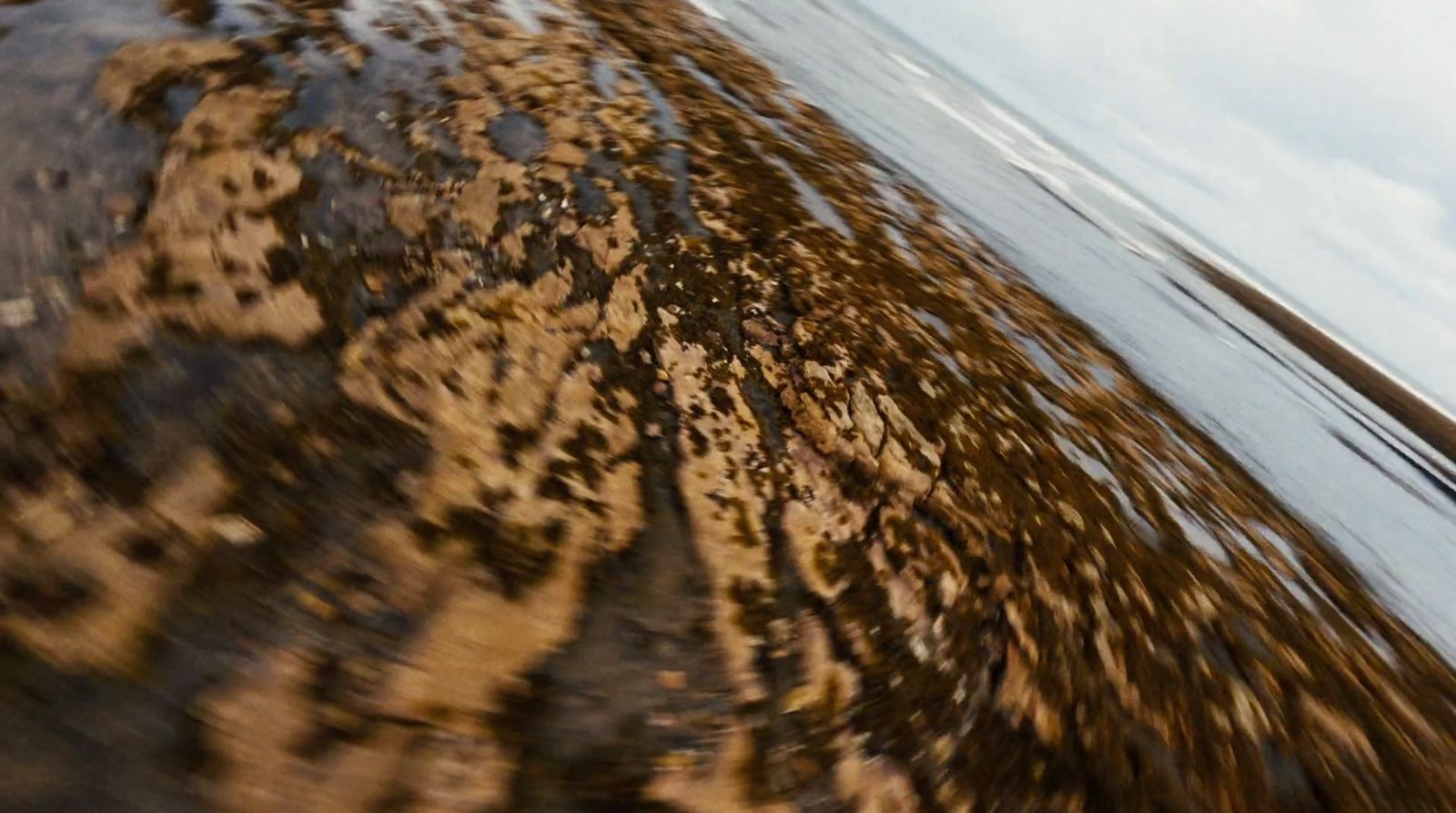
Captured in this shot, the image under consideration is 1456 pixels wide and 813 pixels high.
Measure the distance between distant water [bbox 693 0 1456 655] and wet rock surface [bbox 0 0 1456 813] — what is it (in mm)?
4387

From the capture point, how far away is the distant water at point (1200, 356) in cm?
854

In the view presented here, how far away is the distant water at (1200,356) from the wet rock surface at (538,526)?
14.4 ft

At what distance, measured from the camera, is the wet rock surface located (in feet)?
4.91

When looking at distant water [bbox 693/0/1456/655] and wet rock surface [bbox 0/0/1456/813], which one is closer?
wet rock surface [bbox 0/0/1456/813]

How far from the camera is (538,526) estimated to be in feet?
7.06

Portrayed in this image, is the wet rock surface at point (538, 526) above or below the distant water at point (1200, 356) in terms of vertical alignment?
above

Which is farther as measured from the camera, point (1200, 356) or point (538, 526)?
point (1200, 356)

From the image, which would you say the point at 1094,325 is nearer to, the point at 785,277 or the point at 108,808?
the point at 785,277

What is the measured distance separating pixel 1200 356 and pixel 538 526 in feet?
48.9

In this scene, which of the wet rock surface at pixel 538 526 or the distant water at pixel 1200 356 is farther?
the distant water at pixel 1200 356

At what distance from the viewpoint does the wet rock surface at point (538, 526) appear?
58.9 inches

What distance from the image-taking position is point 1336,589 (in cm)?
562

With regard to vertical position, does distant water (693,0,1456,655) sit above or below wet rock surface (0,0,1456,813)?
below

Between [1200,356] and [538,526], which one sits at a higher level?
[538,526]
